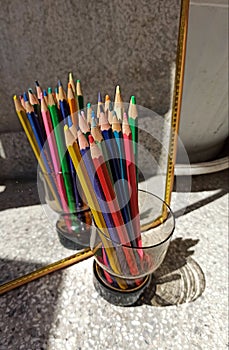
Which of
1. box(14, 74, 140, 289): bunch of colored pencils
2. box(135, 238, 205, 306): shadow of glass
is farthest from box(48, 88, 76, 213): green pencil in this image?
box(135, 238, 205, 306): shadow of glass

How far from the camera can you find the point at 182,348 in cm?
30

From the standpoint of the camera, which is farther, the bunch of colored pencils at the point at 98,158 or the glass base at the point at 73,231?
the glass base at the point at 73,231

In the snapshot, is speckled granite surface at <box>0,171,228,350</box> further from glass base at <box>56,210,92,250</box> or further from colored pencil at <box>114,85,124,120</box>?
colored pencil at <box>114,85,124,120</box>

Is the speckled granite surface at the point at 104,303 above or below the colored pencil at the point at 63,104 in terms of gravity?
below

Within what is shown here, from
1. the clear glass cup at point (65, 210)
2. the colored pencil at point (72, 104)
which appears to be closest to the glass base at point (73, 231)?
the clear glass cup at point (65, 210)

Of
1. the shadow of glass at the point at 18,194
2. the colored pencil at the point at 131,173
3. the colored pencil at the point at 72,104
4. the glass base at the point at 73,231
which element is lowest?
the glass base at the point at 73,231

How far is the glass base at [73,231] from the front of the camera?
364 millimetres

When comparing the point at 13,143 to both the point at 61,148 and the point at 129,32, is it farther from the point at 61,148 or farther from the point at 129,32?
the point at 129,32

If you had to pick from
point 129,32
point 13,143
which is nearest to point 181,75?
point 129,32

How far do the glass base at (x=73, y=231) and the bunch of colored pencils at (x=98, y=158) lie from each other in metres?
0.03

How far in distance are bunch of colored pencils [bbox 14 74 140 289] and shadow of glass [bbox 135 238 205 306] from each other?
0.04 meters

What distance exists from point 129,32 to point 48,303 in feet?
0.86

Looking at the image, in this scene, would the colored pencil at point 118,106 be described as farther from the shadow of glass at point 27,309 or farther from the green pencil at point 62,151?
the shadow of glass at point 27,309

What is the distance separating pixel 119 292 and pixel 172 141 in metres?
0.15
